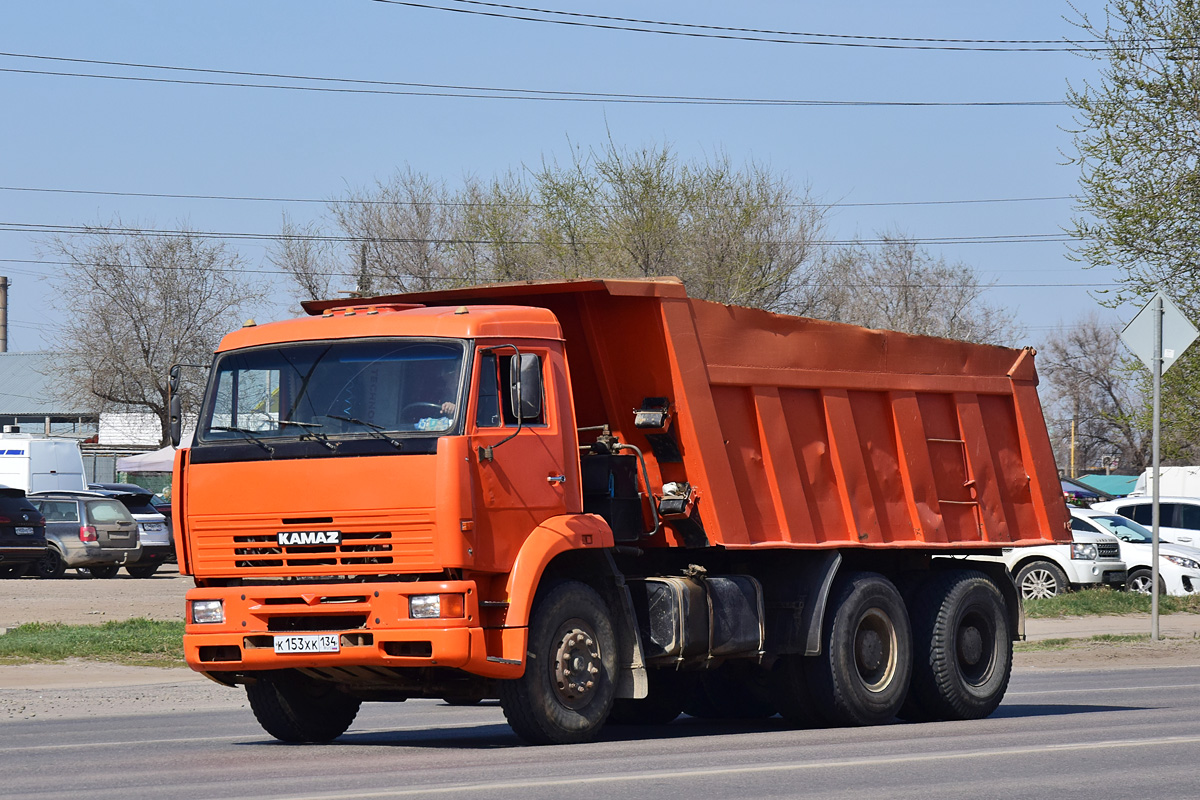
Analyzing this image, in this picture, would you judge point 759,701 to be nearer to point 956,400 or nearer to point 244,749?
point 956,400

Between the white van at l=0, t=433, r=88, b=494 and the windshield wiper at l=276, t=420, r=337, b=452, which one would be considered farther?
the white van at l=0, t=433, r=88, b=494

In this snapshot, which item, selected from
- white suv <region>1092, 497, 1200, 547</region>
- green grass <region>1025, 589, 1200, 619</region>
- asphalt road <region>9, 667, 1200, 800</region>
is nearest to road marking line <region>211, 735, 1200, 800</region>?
asphalt road <region>9, 667, 1200, 800</region>

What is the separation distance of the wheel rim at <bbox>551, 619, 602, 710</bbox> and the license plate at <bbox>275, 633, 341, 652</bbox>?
1389mm

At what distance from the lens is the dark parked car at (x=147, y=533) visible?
36375 mm

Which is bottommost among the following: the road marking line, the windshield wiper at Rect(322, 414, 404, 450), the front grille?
the road marking line

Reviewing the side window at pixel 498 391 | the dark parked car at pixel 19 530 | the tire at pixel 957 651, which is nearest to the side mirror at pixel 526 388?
the side window at pixel 498 391

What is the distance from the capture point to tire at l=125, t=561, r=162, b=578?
3643 centimetres

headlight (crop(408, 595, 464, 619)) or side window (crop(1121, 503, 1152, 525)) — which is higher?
side window (crop(1121, 503, 1152, 525))

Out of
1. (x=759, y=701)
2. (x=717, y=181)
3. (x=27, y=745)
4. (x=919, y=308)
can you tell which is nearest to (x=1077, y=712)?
(x=759, y=701)

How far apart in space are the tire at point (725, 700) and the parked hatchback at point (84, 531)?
77.5 feet

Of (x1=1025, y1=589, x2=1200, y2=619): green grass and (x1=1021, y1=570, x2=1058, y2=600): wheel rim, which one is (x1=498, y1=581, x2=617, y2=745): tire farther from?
(x1=1021, y1=570, x2=1058, y2=600): wheel rim

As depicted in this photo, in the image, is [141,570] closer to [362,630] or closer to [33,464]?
[33,464]

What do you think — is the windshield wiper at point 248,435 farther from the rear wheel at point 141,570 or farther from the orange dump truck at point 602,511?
the rear wheel at point 141,570

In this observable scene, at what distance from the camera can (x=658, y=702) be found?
13.5 meters
